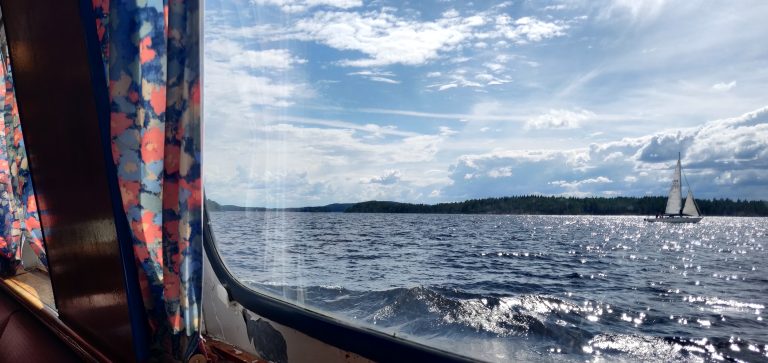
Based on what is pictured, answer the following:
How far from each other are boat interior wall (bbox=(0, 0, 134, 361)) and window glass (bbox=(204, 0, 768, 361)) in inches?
13.9

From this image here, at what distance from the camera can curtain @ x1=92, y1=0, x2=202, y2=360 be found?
3.08 ft

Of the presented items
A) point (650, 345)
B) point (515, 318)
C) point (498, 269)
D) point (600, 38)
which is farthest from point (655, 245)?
point (600, 38)

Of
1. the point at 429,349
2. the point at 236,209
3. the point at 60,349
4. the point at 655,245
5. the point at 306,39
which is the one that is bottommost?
the point at 655,245

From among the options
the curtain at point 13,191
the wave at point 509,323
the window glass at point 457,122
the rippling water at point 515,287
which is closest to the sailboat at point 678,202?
the window glass at point 457,122

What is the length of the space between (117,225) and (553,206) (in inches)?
97.3

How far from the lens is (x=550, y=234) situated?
11828 millimetres

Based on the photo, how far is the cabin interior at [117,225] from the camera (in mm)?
946

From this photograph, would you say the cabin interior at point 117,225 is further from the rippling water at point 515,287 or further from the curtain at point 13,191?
the curtain at point 13,191

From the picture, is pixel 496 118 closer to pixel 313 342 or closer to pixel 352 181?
pixel 352 181

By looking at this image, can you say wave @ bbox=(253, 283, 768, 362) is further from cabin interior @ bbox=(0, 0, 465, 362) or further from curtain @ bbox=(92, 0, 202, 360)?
curtain @ bbox=(92, 0, 202, 360)

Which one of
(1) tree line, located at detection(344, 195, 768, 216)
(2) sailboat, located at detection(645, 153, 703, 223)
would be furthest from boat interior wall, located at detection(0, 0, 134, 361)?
(2) sailboat, located at detection(645, 153, 703, 223)

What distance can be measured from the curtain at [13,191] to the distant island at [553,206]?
1072 mm

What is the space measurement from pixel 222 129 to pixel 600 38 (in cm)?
141

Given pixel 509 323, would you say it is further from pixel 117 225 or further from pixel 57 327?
pixel 57 327
